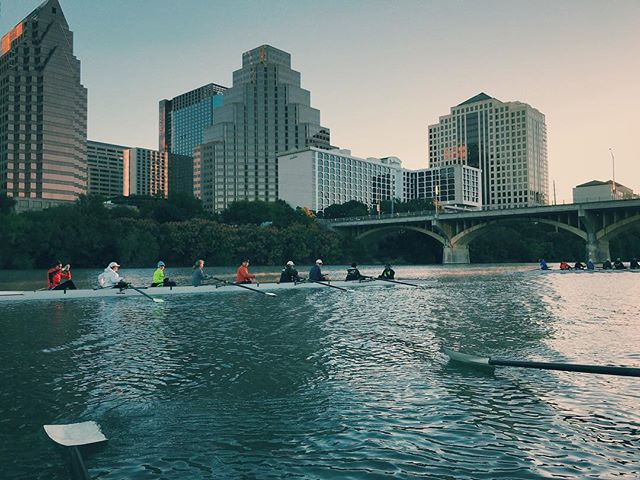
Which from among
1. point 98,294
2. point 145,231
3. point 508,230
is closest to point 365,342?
point 98,294

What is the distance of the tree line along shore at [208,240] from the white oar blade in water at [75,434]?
78.7 m

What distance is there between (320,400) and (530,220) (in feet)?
311

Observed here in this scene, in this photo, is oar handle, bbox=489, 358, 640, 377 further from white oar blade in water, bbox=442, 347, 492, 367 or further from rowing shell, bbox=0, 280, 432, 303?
rowing shell, bbox=0, 280, 432, 303

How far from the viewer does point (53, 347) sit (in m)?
14.6

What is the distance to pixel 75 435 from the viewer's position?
7.13 m

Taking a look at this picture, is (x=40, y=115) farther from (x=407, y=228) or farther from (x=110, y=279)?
(x=110, y=279)

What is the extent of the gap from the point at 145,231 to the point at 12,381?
8167 centimetres

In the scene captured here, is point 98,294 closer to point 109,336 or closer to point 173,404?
point 109,336

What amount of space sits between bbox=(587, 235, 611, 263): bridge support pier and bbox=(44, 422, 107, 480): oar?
304 ft

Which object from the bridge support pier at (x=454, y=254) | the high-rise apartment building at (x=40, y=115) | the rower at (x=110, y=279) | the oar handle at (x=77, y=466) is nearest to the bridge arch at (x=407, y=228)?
the bridge support pier at (x=454, y=254)

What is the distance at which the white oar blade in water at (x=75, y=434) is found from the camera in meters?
6.90

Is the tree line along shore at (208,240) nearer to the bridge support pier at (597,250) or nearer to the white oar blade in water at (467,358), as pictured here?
the bridge support pier at (597,250)

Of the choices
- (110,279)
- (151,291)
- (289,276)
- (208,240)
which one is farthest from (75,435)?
(208,240)

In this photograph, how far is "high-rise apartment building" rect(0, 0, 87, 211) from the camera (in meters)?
158
